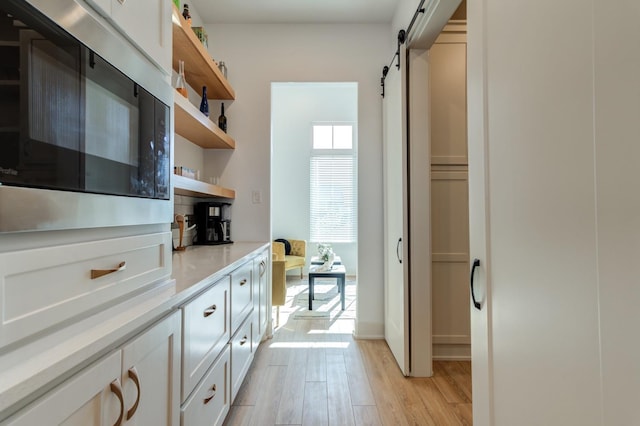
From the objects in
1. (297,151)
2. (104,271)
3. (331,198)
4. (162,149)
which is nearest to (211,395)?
(104,271)

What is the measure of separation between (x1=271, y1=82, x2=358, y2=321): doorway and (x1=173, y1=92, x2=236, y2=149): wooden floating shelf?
10.4 feet

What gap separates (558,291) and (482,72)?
0.70 metres

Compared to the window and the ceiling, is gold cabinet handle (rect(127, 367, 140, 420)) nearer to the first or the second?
the ceiling

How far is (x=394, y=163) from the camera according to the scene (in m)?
2.34

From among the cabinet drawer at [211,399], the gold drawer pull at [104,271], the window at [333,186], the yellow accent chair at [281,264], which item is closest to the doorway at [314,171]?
the window at [333,186]

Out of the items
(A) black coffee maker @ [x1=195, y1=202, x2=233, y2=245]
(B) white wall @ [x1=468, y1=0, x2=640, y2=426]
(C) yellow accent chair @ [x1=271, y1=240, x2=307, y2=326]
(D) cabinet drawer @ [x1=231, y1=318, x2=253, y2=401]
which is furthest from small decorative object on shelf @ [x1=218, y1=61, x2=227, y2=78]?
(B) white wall @ [x1=468, y1=0, x2=640, y2=426]

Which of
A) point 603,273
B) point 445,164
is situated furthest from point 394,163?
point 603,273

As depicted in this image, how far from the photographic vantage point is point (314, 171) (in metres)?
5.89

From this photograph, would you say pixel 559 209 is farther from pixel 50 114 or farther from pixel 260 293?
pixel 260 293

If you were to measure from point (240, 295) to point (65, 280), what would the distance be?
4.06ft

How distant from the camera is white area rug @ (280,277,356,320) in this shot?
11.6 ft

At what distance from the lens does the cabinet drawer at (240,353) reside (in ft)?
5.33

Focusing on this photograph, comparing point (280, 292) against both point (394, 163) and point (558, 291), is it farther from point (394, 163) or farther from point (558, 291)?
point (558, 291)

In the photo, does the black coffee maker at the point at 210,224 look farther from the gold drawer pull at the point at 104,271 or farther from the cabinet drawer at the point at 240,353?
the gold drawer pull at the point at 104,271
